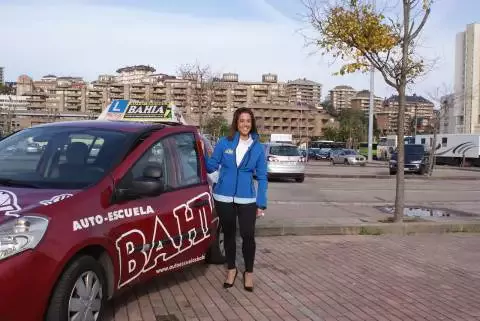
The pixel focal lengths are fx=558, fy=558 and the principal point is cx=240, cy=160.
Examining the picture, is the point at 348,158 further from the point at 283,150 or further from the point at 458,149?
the point at 283,150

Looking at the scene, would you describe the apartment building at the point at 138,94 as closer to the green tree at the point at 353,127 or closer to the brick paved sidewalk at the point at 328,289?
the green tree at the point at 353,127

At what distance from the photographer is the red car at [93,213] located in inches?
137

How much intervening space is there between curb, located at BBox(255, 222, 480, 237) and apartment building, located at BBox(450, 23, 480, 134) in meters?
86.9

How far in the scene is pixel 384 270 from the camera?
6625mm

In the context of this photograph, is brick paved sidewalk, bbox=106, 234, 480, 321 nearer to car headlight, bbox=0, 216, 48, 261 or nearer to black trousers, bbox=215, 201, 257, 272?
black trousers, bbox=215, 201, 257, 272

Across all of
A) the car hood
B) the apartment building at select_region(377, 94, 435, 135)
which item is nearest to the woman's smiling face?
the car hood

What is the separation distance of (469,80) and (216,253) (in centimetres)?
9676

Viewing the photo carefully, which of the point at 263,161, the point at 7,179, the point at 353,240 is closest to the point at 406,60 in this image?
the point at 353,240

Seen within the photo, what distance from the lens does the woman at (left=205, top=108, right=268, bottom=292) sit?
5418 mm

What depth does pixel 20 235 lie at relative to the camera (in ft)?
11.3

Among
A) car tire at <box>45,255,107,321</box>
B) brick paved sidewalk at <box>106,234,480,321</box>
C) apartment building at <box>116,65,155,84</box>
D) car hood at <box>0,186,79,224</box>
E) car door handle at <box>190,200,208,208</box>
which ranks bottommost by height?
brick paved sidewalk at <box>106,234,480,321</box>

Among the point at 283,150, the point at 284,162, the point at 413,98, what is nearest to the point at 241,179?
the point at 284,162

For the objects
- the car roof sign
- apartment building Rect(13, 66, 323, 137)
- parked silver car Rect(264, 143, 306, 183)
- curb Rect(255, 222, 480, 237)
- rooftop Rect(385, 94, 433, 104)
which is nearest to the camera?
the car roof sign

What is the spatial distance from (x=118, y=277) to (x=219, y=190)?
1.52 m
